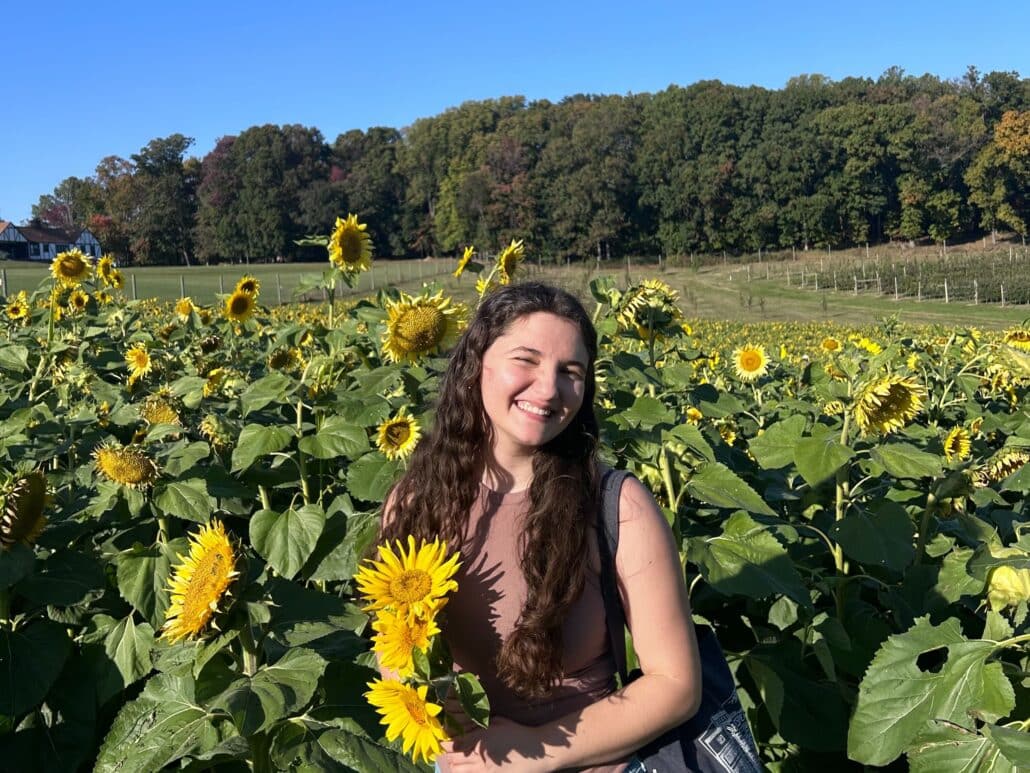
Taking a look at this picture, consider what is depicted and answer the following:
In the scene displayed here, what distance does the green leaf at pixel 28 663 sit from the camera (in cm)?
Answer: 174

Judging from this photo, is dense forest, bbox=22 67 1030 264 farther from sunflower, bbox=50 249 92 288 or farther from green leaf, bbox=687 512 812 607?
green leaf, bbox=687 512 812 607

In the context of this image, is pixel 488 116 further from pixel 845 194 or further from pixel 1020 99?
pixel 1020 99

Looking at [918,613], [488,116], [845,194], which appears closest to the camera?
[918,613]

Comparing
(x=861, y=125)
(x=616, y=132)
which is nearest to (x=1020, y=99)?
(x=861, y=125)

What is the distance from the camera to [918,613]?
2.11 metres

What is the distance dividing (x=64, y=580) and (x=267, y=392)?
0.70 meters

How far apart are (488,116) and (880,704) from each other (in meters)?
64.5

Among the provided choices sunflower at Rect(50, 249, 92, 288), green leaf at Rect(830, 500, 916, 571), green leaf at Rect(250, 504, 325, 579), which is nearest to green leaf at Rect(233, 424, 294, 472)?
green leaf at Rect(250, 504, 325, 579)

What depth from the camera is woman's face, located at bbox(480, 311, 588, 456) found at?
161cm

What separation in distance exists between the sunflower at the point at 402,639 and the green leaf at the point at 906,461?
48.5 inches

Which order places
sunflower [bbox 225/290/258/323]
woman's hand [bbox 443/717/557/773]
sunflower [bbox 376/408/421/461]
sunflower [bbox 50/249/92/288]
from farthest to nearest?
sunflower [bbox 50/249/92/288]
sunflower [bbox 225/290/258/323]
sunflower [bbox 376/408/421/461]
woman's hand [bbox 443/717/557/773]

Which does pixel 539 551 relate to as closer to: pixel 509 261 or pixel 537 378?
pixel 537 378

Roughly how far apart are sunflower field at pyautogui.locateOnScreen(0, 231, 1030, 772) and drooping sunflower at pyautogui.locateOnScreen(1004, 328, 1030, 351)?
536 millimetres

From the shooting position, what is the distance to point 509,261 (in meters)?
2.75
